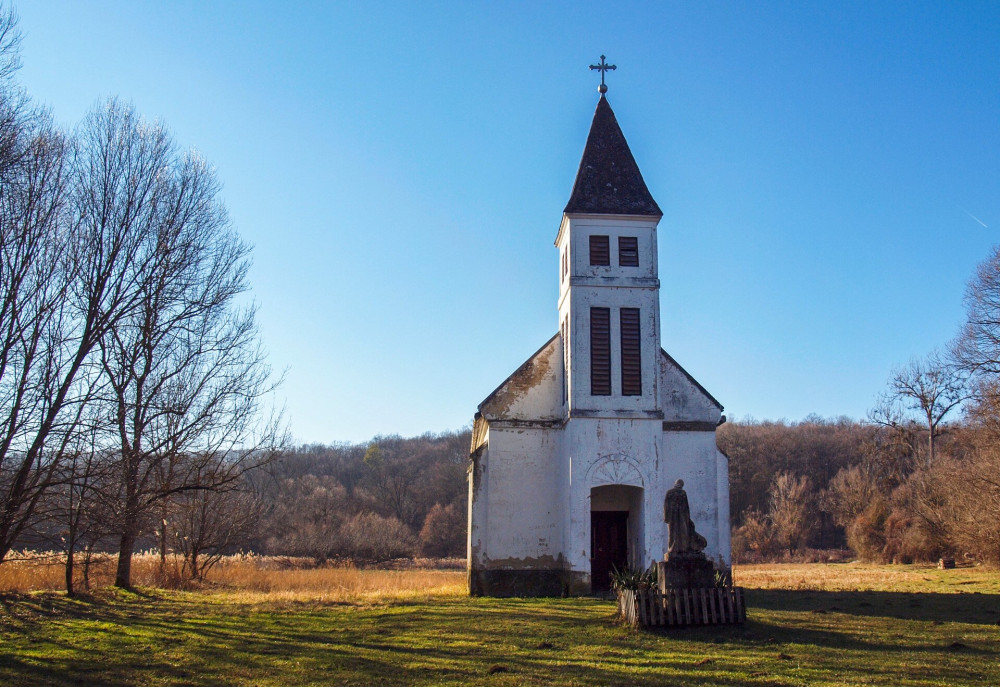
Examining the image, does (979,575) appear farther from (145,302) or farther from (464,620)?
(145,302)

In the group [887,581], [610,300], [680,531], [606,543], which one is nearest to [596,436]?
[606,543]

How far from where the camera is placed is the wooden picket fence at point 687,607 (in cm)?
1464

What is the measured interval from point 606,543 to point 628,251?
979 cm

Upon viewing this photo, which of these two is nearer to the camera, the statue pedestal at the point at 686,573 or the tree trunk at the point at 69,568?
the statue pedestal at the point at 686,573

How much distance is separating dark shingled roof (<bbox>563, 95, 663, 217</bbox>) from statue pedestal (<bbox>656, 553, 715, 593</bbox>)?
1336cm

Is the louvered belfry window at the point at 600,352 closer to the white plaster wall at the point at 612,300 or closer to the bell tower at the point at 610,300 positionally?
the bell tower at the point at 610,300

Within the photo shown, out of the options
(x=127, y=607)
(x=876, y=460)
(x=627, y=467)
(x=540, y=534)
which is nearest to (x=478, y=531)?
(x=540, y=534)

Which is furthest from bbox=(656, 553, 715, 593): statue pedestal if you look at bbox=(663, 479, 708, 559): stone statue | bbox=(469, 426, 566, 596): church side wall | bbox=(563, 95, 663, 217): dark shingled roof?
bbox=(563, 95, 663, 217): dark shingled roof

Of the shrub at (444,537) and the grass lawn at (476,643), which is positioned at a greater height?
the grass lawn at (476,643)

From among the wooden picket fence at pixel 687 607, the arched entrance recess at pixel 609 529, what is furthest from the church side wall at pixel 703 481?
the wooden picket fence at pixel 687 607

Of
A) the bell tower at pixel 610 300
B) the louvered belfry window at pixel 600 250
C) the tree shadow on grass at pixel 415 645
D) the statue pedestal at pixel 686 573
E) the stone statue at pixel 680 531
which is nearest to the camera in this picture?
the tree shadow on grass at pixel 415 645

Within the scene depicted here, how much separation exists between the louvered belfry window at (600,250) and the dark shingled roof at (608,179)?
0.90m

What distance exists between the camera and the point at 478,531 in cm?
2473

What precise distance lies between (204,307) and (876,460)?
166ft
